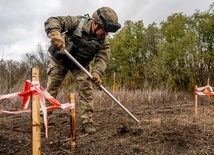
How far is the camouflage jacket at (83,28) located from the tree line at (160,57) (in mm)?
3078

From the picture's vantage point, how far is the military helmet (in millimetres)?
3795

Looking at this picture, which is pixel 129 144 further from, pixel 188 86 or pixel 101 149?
pixel 188 86

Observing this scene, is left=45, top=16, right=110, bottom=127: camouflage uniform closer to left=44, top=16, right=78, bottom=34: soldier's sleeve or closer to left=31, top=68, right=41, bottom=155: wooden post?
left=44, top=16, right=78, bottom=34: soldier's sleeve

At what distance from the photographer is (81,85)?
4.25m

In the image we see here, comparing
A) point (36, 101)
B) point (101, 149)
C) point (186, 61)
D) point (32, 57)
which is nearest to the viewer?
point (36, 101)

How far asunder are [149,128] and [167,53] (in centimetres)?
1709

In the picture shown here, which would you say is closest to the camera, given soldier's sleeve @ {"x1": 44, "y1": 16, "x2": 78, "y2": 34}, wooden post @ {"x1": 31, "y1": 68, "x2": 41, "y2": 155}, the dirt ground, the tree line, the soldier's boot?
wooden post @ {"x1": 31, "y1": 68, "x2": 41, "y2": 155}

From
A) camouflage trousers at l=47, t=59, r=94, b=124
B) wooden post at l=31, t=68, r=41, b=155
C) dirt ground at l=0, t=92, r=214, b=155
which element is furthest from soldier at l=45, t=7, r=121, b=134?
wooden post at l=31, t=68, r=41, b=155

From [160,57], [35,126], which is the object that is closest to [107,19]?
[35,126]

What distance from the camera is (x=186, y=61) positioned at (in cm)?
1683

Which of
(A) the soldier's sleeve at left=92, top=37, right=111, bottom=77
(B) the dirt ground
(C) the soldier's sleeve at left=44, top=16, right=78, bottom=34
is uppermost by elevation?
(C) the soldier's sleeve at left=44, top=16, right=78, bottom=34

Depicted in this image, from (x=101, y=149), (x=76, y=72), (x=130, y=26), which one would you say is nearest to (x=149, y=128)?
(x=101, y=149)

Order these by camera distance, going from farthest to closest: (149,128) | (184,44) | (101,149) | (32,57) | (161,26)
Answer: (161,26) < (32,57) < (184,44) < (149,128) < (101,149)

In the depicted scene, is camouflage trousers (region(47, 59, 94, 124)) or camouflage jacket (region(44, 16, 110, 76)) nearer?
camouflage jacket (region(44, 16, 110, 76))
